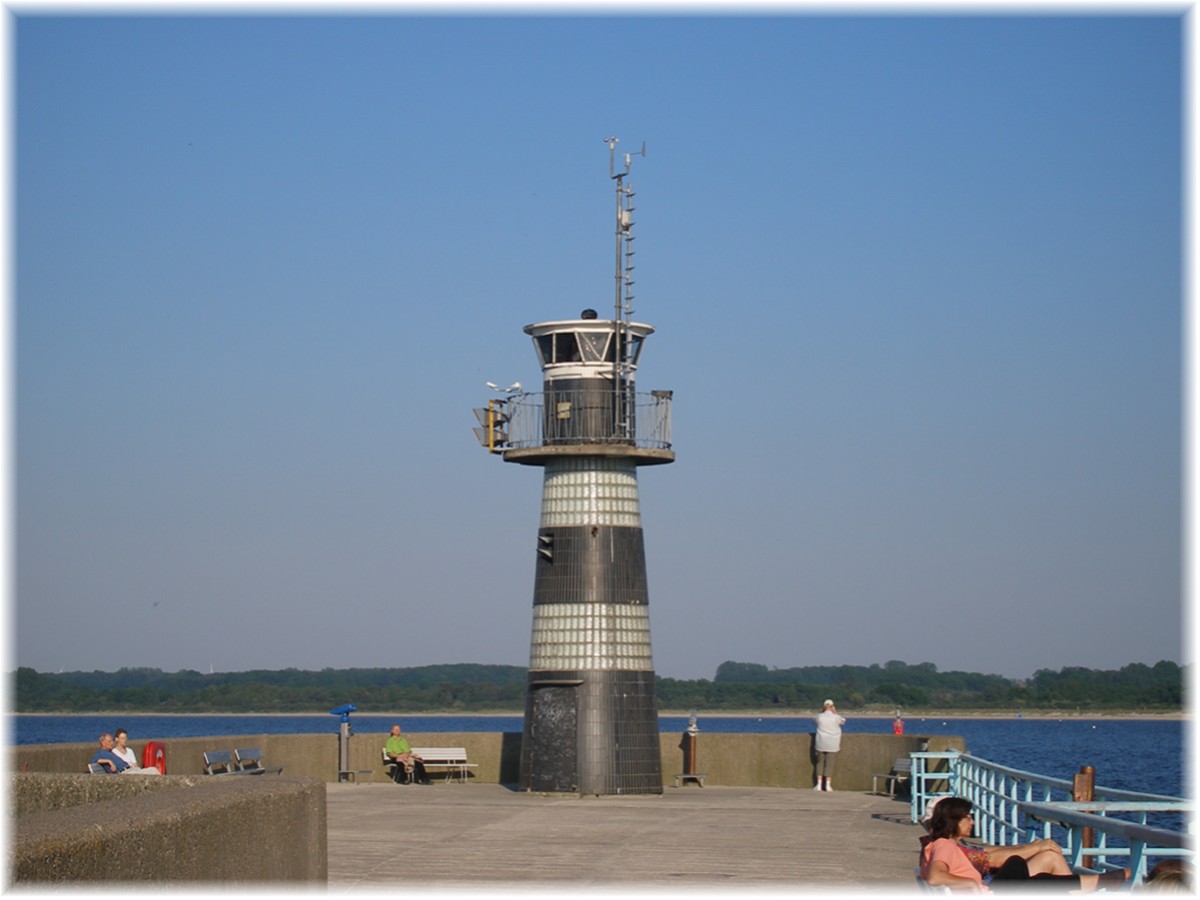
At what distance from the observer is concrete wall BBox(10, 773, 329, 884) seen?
708 centimetres

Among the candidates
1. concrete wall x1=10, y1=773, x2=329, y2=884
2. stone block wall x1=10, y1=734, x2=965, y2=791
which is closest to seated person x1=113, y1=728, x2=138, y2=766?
stone block wall x1=10, y1=734, x2=965, y2=791

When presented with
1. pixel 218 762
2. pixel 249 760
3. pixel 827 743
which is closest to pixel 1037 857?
pixel 827 743

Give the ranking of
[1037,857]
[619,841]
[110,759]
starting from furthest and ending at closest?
[619,841], [110,759], [1037,857]

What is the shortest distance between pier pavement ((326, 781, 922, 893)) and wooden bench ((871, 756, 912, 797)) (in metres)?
0.36

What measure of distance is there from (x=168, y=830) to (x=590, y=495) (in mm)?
15304

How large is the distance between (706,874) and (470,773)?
12.5 metres

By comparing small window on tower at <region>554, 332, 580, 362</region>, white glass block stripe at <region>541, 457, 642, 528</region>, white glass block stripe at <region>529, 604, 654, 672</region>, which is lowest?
white glass block stripe at <region>529, 604, 654, 672</region>

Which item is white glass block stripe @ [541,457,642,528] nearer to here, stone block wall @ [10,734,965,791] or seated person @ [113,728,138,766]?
stone block wall @ [10,734,965,791]

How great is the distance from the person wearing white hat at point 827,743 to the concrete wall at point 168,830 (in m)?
14.2

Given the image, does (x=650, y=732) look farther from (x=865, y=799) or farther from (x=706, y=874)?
(x=706, y=874)

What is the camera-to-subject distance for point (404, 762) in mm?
26094

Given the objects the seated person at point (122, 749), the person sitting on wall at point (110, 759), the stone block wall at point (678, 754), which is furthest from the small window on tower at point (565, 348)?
the person sitting on wall at point (110, 759)

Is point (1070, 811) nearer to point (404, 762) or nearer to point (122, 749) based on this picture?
point (122, 749)

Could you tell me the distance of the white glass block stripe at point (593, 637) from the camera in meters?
23.1
